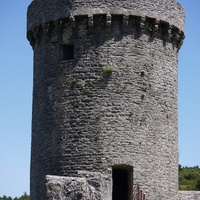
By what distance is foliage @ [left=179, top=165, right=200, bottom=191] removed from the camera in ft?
109

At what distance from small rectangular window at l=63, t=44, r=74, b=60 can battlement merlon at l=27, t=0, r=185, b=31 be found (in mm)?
825

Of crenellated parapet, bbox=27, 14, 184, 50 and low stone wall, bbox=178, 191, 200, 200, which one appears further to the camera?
low stone wall, bbox=178, 191, 200, 200

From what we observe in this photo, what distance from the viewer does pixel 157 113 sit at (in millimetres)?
16172

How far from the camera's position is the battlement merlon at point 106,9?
52.8ft

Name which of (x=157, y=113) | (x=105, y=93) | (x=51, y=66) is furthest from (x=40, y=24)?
(x=157, y=113)

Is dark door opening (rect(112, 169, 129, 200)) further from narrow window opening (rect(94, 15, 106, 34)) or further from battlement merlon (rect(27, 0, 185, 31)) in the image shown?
battlement merlon (rect(27, 0, 185, 31))

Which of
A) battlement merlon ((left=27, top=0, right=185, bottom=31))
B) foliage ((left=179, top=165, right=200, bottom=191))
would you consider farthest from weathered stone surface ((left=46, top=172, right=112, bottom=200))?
foliage ((left=179, top=165, right=200, bottom=191))

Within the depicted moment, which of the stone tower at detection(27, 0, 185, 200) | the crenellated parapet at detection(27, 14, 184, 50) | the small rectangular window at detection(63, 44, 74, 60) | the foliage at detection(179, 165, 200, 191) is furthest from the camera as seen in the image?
the foliage at detection(179, 165, 200, 191)

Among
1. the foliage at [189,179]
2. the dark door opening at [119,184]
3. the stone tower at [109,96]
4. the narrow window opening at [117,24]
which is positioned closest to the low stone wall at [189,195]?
the stone tower at [109,96]

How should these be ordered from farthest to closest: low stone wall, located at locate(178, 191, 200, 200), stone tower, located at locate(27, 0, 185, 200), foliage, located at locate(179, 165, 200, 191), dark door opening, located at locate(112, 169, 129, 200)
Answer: foliage, located at locate(179, 165, 200, 191)
low stone wall, located at locate(178, 191, 200, 200)
dark door opening, located at locate(112, 169, 129, 200)
stone tower, located at locate(27, 0, 185, 200)

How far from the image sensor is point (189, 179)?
35688 mm

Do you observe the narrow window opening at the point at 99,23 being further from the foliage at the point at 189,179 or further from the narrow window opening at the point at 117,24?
the foliage at the point at 189,179

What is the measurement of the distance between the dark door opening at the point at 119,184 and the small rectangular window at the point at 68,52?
11.1ft

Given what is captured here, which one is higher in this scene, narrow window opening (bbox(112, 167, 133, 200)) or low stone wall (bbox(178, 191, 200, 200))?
narrow window opening (bbox(112, 167, 133, 200))
